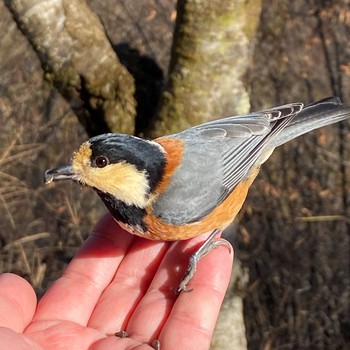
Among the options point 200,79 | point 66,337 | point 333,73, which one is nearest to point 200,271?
point 66,337

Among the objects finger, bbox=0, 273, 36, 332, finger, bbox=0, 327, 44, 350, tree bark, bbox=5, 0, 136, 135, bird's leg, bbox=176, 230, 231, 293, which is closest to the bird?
bird's leg, bbox=176, 230, 231, 293

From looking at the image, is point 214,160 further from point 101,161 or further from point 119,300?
point 119,300

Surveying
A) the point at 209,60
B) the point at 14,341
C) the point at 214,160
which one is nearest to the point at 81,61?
the point at 209,60

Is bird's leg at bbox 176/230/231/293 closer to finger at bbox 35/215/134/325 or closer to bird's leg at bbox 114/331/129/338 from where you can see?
bird's leg at bbox 114/331/129/338

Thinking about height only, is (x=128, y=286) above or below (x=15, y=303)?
below

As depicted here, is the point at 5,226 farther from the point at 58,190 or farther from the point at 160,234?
the point at 160,234

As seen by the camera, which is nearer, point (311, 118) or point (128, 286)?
point (128, 286)

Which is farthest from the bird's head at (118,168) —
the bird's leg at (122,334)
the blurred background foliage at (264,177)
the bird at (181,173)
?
the blurred background foliage at (264,177)
